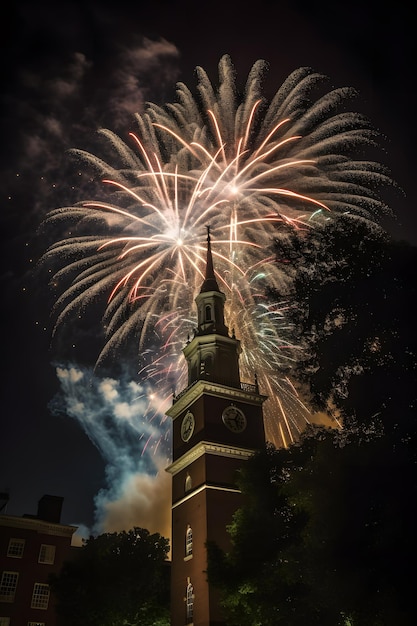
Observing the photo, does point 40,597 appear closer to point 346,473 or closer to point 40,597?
point 40,597

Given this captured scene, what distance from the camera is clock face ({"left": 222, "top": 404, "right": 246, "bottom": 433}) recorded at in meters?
36.6

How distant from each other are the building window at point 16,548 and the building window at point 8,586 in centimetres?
134

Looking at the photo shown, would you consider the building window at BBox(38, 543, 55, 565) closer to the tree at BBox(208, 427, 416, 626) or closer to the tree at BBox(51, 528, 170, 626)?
the tree at BBox(51, 528, 170, 626)

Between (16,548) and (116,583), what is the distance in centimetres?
1447

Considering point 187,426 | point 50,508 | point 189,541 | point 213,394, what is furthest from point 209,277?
point 50,508

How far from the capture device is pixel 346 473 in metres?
21.7

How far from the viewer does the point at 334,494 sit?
22.2 meters

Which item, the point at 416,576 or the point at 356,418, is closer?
the point at 416,576

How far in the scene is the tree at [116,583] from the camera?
32.4 m

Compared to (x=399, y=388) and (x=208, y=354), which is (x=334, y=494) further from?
(x=208, y=354)

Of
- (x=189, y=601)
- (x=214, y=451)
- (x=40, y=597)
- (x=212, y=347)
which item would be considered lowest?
(x=189, y=601)

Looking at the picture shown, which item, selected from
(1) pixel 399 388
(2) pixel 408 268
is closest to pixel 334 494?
(1) pixel 399 388

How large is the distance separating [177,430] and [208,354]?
6.01 m

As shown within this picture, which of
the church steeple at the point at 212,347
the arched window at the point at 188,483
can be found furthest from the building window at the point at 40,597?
the church steeple at the point at 212,347
